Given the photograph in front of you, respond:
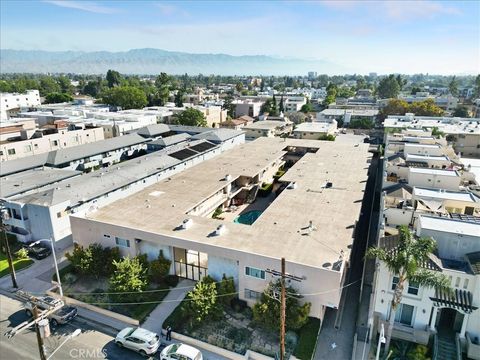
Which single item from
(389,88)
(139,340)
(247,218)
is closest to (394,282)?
(139,340)

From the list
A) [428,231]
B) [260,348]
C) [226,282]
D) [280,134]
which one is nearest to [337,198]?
[428,231]

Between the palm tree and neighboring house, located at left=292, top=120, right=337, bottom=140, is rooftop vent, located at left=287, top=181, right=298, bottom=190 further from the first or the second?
neighboring house, located at left=292, top=120, right=337, bottom=140

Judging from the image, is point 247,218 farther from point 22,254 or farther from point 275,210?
point 22,254

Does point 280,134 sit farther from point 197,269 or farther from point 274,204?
point 197,269

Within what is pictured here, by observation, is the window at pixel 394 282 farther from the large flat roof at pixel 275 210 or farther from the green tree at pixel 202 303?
the green tree at pixel 202 303

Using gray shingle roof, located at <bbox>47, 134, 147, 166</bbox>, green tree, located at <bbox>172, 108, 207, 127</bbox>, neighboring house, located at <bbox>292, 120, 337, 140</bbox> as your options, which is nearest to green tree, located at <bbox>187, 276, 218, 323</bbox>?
gray shingle roof, located at <bbox>47, 134, 147, 166</bbox>
